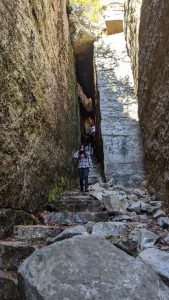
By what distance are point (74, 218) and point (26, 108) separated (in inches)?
64.5

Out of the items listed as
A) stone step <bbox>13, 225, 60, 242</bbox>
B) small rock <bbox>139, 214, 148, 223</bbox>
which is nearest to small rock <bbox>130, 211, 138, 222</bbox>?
small rock <bbox>139, 214, 148, 223</bbox>

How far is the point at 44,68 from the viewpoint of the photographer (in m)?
6.46

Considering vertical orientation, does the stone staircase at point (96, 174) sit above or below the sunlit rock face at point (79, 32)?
below

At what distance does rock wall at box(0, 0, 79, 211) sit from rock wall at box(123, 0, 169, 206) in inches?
78.6

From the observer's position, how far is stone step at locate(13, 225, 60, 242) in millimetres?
3840

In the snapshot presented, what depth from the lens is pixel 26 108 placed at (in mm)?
4883

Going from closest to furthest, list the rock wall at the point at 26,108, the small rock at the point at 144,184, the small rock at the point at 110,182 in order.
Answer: the rock wall at the point at 26,108
the small rock at the point at 144,184
the small rock at the point at 110,182

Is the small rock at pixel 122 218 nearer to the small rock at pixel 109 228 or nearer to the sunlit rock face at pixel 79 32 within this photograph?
the small rock at pixel 109 228

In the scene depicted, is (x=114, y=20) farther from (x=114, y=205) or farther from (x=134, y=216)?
(x=134, y=216)

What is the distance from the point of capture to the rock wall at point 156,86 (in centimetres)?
596

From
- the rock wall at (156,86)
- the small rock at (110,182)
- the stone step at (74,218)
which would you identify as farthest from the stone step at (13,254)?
the small rock at (110,182)

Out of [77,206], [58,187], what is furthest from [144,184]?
[77,206]

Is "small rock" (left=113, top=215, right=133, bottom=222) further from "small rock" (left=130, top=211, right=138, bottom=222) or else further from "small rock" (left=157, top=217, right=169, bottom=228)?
"small rock" (left=157, top=217, right=169, bottom=228)

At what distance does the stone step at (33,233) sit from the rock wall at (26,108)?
0.33m
